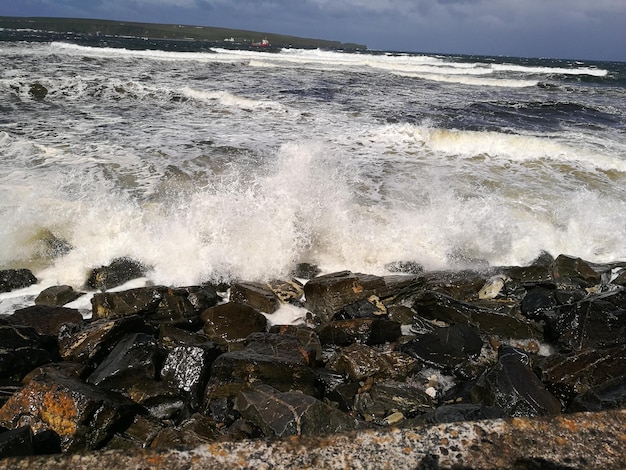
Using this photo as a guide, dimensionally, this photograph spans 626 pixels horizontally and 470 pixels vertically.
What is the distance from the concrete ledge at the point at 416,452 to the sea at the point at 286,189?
3981 millimetres

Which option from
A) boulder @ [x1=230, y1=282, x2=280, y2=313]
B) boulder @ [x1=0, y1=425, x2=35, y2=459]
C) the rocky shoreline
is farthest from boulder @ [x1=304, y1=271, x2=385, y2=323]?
boulder @ [x1=0, y1=425, x2=35, y2=459]

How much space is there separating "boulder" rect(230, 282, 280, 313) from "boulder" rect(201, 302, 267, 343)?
1.20 ft

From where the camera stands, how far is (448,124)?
553 inches

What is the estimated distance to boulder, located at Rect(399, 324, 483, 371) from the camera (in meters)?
Result: 3.83

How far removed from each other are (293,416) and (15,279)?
4138 millimetres

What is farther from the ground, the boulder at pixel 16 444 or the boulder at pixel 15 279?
the boulder at pixel 16 444

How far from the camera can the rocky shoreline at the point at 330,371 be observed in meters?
1.59

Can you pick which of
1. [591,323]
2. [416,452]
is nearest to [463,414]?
[416,452]

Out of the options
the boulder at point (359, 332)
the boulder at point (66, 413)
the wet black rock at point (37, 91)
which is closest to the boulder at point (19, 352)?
the boulder at point (66, 413)

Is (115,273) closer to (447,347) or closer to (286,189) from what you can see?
(286,189)

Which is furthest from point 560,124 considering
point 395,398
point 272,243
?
point 395,398

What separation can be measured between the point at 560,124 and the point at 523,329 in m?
13.7

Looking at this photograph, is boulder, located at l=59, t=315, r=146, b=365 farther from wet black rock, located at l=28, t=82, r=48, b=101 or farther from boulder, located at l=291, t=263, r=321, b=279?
wet black rock, located at l=28, t=82, r=48, b=101

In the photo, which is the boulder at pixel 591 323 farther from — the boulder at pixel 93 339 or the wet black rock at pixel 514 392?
the boulder at pixel 93 339
